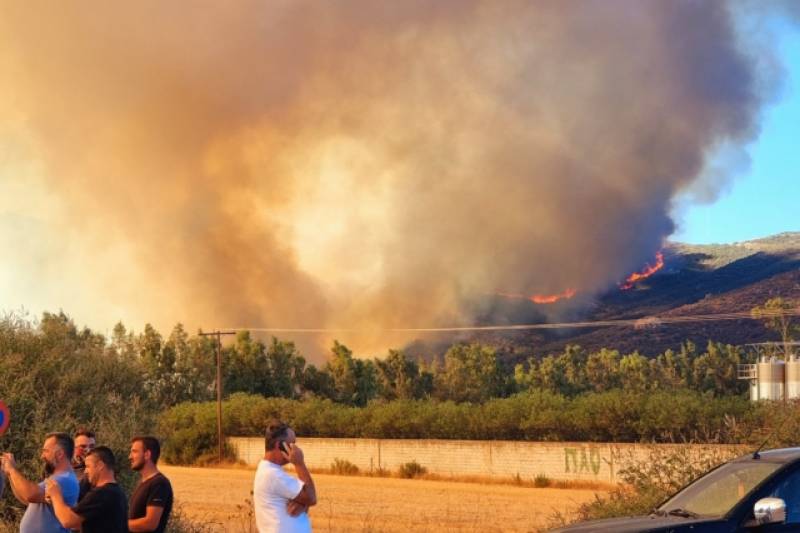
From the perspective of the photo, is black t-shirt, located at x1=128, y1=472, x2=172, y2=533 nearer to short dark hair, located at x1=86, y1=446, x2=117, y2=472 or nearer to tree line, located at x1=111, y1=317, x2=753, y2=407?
short dark hair, located at x1=86, y1=446, x2=117, y2=472

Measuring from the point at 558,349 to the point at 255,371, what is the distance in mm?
47350

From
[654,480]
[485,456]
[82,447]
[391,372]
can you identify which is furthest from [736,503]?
[391,372]

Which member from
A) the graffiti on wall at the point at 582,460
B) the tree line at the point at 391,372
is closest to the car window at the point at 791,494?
the graffiti on wall at the point at 582,460

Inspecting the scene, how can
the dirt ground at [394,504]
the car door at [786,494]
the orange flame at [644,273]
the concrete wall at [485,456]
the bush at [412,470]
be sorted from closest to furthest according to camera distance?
the car door at [786,494]
the dirt ground at [394,504]
the concrete wall at [485,456]
the bush at [412,470]
the orange flame at [644,273]

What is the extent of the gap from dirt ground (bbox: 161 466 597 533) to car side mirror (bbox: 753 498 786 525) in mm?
9749

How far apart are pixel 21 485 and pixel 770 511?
Result: 5767 millimetres

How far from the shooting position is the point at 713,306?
13388cm

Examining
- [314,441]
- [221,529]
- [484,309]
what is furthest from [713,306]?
[221,529]

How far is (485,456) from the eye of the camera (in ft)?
146

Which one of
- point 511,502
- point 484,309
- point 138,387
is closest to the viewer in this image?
point 138,387

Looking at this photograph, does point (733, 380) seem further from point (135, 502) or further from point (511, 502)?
point (135, 502)

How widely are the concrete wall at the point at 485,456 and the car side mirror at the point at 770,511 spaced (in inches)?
1068

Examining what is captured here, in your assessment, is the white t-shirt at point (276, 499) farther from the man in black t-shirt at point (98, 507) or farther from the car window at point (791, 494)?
the car window at point (791, 494)

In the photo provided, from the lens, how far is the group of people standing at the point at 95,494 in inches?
317
